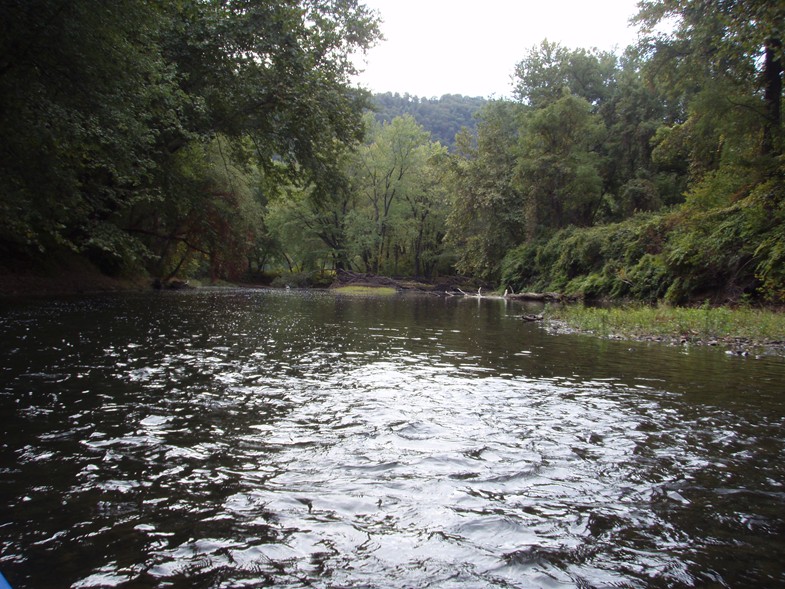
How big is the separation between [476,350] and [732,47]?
627 inches

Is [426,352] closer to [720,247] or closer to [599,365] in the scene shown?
[599,365]

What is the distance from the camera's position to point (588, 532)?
362 cm

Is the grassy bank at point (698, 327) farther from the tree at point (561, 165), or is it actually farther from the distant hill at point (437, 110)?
the distant hill at point (437, 110)

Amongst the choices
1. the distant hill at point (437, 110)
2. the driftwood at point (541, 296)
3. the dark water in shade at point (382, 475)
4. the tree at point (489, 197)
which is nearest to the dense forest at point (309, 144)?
the tree at point (489, 197)

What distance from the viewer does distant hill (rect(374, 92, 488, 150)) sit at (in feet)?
426

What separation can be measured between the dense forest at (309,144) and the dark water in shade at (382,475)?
7104 millimetres

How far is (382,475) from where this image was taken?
180 inches

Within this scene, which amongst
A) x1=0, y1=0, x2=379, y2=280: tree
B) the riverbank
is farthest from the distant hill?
x1=0, y1=0, x2=379, y2=280: tree

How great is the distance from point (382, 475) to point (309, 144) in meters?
18.3

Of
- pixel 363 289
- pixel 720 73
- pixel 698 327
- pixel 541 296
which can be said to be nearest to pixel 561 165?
pixel 541 296

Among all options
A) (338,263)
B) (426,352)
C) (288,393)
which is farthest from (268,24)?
(338,263)

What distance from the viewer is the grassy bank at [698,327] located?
1351 centimetres

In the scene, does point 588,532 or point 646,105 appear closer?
point 588,532

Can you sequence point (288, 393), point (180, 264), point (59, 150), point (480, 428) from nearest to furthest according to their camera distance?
point (480, 428), point (288, 393), point (59, 150), point (180, 264)
